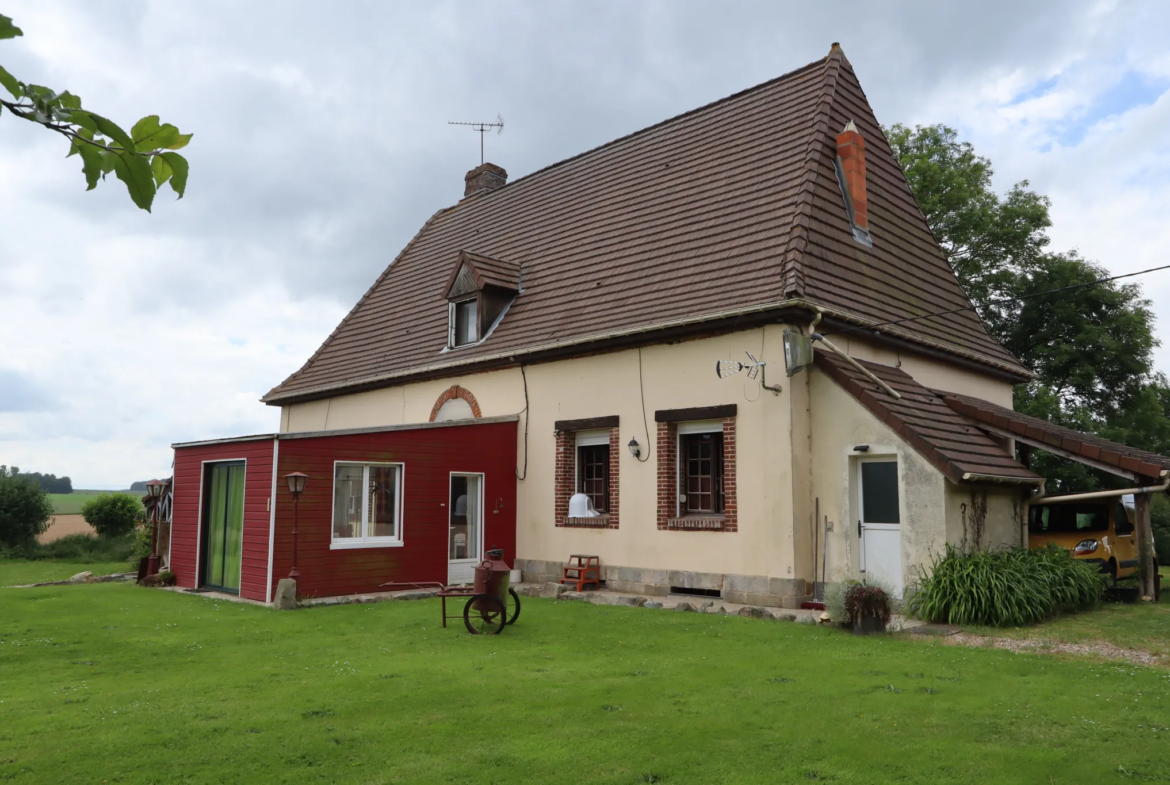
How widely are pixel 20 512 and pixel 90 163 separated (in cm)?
2925

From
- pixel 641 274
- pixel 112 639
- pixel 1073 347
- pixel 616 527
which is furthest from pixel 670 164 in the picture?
pixel 1073 347

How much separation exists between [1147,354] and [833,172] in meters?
18.3

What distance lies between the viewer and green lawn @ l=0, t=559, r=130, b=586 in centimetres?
1852

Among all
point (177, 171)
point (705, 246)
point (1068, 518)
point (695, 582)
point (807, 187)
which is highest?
point (807, 187)

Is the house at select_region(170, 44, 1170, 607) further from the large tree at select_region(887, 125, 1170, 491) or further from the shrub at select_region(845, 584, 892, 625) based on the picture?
the large tree at select_region(887, 125, 1170, 491)

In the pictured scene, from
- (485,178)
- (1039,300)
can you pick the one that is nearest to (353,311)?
(485,178)

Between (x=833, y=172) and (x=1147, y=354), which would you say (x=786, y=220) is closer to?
(x=833, y=172)

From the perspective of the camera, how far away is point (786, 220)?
45.2 feet

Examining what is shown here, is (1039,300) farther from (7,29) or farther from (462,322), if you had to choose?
(7,29)

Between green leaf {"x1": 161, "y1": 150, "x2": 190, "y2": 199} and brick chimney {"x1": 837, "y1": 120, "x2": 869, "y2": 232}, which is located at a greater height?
brick chimney {"x1": 837, "y1": 120, "x2": 869, "y2": 232}

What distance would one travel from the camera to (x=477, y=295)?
17.7 m

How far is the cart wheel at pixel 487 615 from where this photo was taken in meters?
10.2

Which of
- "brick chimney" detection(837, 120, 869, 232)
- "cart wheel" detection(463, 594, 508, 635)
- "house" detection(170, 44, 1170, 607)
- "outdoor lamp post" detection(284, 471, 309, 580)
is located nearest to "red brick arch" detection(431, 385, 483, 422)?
"house" detection(170, 44, 1170, 607)

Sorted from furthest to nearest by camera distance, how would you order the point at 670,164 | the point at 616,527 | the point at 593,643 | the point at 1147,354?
the point at 1147,354 < the point at 670,164 < the point at 616,527 < the point at 593,643
